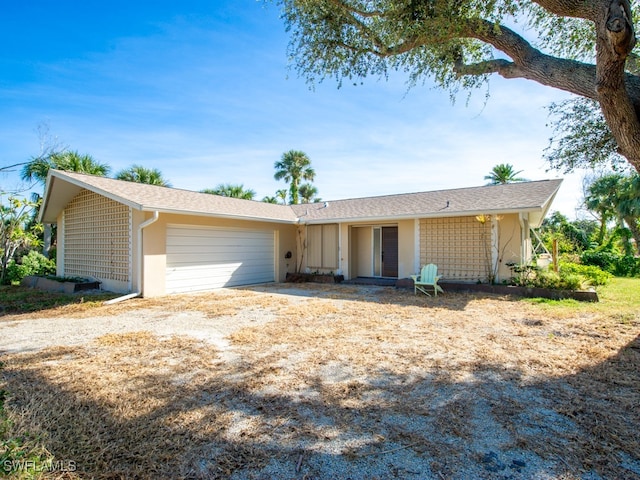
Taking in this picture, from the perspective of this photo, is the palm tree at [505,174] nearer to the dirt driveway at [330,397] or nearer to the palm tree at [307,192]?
the palm tree at [307,192]

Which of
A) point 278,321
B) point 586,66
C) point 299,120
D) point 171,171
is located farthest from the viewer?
point 171,171

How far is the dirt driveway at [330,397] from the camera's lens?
224 centimetres

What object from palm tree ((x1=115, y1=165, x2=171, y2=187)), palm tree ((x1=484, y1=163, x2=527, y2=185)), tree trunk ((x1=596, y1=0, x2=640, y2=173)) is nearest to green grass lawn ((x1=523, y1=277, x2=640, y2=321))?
tree trunk ((x1=596, y1=0, x2=640, y2=173))

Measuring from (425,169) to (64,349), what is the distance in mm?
15321

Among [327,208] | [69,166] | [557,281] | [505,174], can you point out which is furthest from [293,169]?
[557,281]

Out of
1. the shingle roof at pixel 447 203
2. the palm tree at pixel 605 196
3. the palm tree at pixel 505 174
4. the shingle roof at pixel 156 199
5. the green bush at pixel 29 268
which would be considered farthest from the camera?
the palm tree at pixel 505 174

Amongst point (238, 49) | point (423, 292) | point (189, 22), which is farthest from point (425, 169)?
point (189, 22)

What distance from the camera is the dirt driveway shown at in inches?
88.4

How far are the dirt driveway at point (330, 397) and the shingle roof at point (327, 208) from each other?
3.98 meters

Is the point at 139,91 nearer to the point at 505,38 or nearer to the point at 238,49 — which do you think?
the point at 238,49

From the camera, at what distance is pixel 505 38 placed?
476cm

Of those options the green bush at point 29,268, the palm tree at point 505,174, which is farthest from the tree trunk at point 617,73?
the palm tree at point 505,174

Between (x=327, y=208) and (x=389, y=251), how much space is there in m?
3.47

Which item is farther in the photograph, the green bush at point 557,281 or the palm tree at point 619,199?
the palm tree at point 619,199
